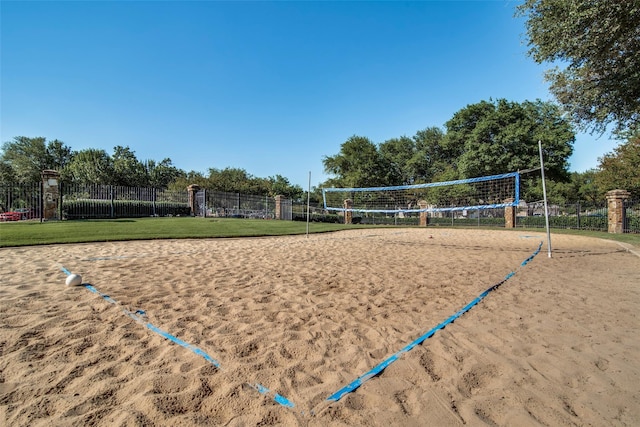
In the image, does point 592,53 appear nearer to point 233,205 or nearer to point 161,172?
point 233,205

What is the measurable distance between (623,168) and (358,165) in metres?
27.9

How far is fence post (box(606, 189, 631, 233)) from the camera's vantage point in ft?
57.4

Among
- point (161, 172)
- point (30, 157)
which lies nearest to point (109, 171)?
point (161, 172)

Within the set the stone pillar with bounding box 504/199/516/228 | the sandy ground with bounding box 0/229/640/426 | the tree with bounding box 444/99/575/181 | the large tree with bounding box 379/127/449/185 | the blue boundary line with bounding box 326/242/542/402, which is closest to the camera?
the sandy ground with bounding box 0/229/640/426

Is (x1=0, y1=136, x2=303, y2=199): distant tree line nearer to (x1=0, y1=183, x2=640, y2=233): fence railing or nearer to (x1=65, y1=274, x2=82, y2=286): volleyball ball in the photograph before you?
(x1=0, y1=183, x2=640, y2=233): fence railing

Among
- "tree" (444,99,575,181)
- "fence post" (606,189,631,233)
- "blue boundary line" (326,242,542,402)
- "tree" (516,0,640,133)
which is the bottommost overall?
"blue boundary line" (326,242,542,402)

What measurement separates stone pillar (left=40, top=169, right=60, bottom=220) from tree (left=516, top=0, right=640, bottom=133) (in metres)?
20.6

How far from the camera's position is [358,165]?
44531mm

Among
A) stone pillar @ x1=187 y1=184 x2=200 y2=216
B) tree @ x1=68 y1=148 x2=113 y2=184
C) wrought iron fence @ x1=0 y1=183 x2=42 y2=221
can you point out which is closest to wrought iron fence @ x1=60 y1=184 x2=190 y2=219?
stone pillar @ x1=187 y1=184 x2=200 y2=216

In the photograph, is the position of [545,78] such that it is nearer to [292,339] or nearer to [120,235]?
[292,339]

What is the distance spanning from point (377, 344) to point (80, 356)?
2415mm

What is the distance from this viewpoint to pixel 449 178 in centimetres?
3912

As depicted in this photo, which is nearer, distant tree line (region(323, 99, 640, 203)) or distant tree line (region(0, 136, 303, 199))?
distant tree line (region(323, 99, 640, 203))

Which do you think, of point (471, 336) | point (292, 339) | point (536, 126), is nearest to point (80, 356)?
point (292, 339)
